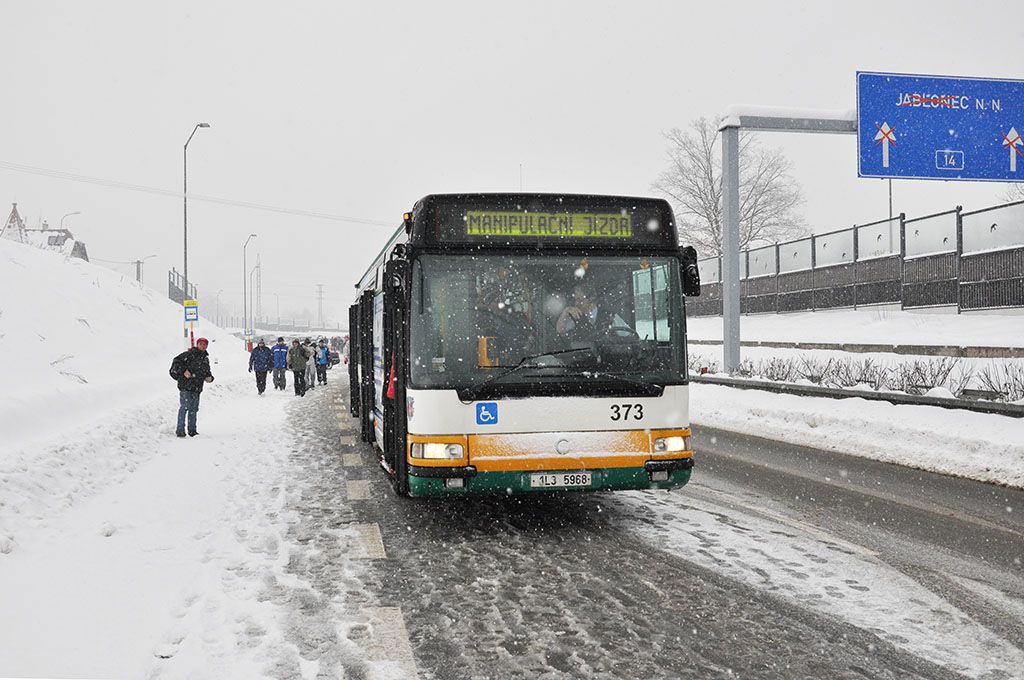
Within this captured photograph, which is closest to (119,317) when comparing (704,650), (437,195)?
(437,195)

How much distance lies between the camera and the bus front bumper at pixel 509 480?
6488mm

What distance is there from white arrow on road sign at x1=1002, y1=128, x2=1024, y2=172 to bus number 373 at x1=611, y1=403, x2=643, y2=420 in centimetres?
1413

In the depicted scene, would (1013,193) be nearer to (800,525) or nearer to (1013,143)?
(1013,143)

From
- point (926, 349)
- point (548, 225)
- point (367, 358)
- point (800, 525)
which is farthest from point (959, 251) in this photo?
point (548, 225)

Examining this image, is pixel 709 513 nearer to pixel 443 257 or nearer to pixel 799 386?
pixel 443 257

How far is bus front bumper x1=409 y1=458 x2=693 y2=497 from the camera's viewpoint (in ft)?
21.3

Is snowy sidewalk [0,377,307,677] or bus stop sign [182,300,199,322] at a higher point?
bus stop sign [182,300,199,322]

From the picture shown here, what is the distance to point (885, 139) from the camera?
17031 mm

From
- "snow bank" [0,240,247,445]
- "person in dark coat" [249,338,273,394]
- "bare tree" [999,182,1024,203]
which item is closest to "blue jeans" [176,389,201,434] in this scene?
"snow bank" [0,240,247,445]

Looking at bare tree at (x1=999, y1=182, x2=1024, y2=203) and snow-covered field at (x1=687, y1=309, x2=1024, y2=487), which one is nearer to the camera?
snow-covered field at (x1=687, y1=309, x2=1024, y2=487)

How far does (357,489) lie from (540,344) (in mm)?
3375

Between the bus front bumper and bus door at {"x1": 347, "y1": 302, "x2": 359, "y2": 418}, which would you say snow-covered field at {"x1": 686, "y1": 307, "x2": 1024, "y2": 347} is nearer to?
bus door at {"x1": 347, "y1": 302, "x2": 359, "y2": 418}

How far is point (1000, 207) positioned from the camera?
21.6 m

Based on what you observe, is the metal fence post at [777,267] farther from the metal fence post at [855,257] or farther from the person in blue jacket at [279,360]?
the person in blue jacket at [279,360]
